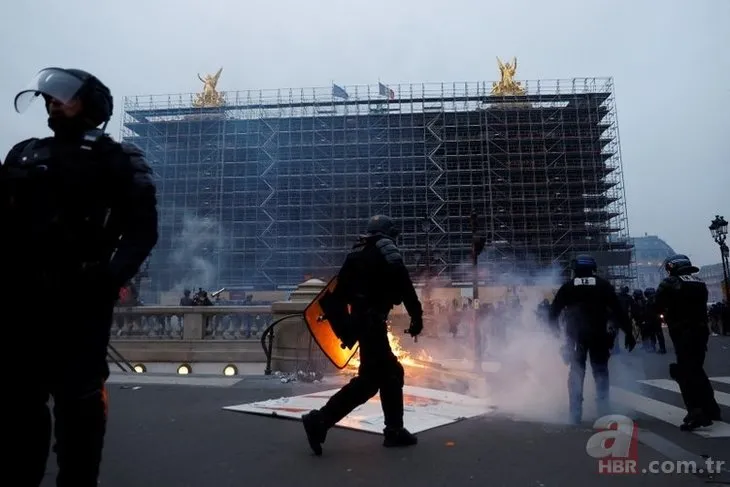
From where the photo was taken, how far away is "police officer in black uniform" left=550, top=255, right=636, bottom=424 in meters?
4.77

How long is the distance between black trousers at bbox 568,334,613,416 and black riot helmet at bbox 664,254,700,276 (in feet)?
2.85

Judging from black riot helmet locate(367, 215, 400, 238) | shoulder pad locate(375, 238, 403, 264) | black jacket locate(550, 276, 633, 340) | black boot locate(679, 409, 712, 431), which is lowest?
black boot locate(679, 409, 712, 431)

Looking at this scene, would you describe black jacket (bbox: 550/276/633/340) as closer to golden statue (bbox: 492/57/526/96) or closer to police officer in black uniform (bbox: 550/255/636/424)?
police officer in black uniform (bbox: 550/255/636/424)

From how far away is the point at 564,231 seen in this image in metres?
41.5

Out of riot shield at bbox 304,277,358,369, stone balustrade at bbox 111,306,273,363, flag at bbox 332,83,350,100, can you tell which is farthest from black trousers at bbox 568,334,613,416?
flag at bbox 332,83,350,100

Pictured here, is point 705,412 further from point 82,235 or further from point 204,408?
point 82,235

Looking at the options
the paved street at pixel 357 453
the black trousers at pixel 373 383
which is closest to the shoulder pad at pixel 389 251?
the black trousers at pixel 373 383

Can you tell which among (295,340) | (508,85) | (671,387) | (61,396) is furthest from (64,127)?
(508,85)

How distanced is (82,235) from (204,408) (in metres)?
3.94

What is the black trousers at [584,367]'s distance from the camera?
4.74 m

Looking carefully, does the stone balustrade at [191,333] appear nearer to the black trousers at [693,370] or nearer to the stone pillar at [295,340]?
the stone pillar at [295,340]

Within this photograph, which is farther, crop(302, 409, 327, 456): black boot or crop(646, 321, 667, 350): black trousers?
crop(646, 321, 667, 350): black trousers

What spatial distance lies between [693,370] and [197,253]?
4164 cm

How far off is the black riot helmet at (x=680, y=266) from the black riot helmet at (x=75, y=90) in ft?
15.7
